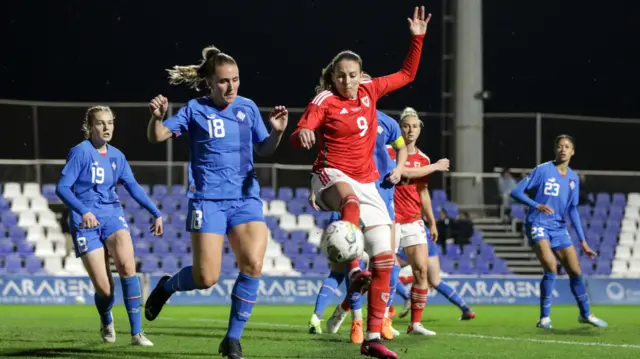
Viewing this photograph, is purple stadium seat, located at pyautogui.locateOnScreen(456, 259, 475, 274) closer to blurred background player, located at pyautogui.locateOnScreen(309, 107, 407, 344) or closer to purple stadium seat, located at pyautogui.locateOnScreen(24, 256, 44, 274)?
purple stadium seat, located at pyautogui.locateOnScreen(24, 256, 44, 274)

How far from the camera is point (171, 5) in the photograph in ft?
101

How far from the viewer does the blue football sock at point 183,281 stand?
8.00 meters

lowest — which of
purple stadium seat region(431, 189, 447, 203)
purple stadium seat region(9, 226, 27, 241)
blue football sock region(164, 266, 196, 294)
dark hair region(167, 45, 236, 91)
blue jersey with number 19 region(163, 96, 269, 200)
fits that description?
purple stadium seat region(9, 226, 27, 241)

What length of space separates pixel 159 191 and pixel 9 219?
10.3 feet

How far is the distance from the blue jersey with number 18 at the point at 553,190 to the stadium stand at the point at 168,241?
9.68 m

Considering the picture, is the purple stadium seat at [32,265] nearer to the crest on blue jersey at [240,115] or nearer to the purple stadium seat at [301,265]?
the purple stadium seat at [301,265]

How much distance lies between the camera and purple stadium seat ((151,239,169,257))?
22.4 meters

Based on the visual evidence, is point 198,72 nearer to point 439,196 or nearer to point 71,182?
point 71,182


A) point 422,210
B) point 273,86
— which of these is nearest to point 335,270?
point 422,210

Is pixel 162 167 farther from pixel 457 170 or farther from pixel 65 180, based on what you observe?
pixel 65 180

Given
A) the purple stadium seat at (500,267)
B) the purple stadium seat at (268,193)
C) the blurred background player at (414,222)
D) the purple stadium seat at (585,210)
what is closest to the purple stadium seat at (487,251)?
the purple stadium seat at (500,267)

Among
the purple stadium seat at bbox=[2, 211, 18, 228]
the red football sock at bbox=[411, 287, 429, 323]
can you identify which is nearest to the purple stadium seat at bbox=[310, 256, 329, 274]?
the purple stadium seat at bbox=[2, 211, 18, 228]

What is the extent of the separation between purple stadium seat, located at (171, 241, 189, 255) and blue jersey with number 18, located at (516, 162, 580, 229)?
11.2 meters

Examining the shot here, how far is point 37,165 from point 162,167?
2581 millimetres
